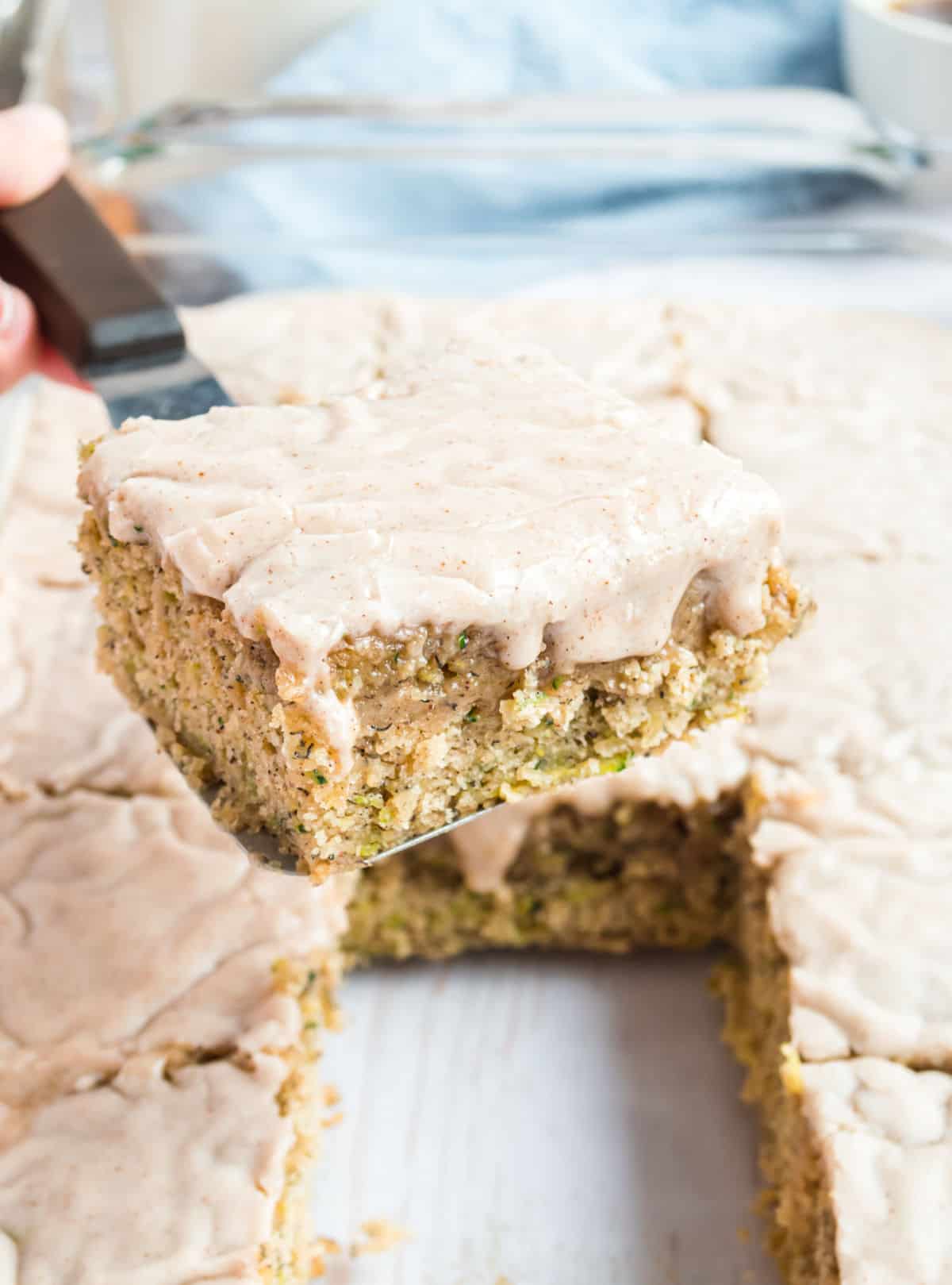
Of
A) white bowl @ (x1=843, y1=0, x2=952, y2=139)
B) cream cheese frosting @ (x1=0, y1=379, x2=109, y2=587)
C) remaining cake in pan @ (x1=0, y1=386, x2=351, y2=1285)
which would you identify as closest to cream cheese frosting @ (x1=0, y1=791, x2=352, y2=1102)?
remaining cake in pan @ (x1=0, y1=386, x2=351, y2=1285)

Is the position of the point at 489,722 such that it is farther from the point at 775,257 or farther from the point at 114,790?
the point at 775,257

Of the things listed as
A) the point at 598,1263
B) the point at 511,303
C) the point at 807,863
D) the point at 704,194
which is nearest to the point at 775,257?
the point at 704,194

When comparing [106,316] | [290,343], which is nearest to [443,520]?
[106,316]

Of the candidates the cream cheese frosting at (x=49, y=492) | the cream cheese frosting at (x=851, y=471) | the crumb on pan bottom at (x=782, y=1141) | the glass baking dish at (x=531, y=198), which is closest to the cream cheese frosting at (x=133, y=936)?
the cream cheese frosting at (x=49, y=492)

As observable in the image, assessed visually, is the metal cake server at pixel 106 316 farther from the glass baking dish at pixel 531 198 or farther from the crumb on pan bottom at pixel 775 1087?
the glass baking dish at pixel 531 198

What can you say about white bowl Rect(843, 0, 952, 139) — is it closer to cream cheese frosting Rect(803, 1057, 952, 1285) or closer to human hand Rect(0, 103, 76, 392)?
human hand Rect(0, 103, 76, 392)

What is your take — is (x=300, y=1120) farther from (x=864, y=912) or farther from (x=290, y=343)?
(x=290, y=343)
